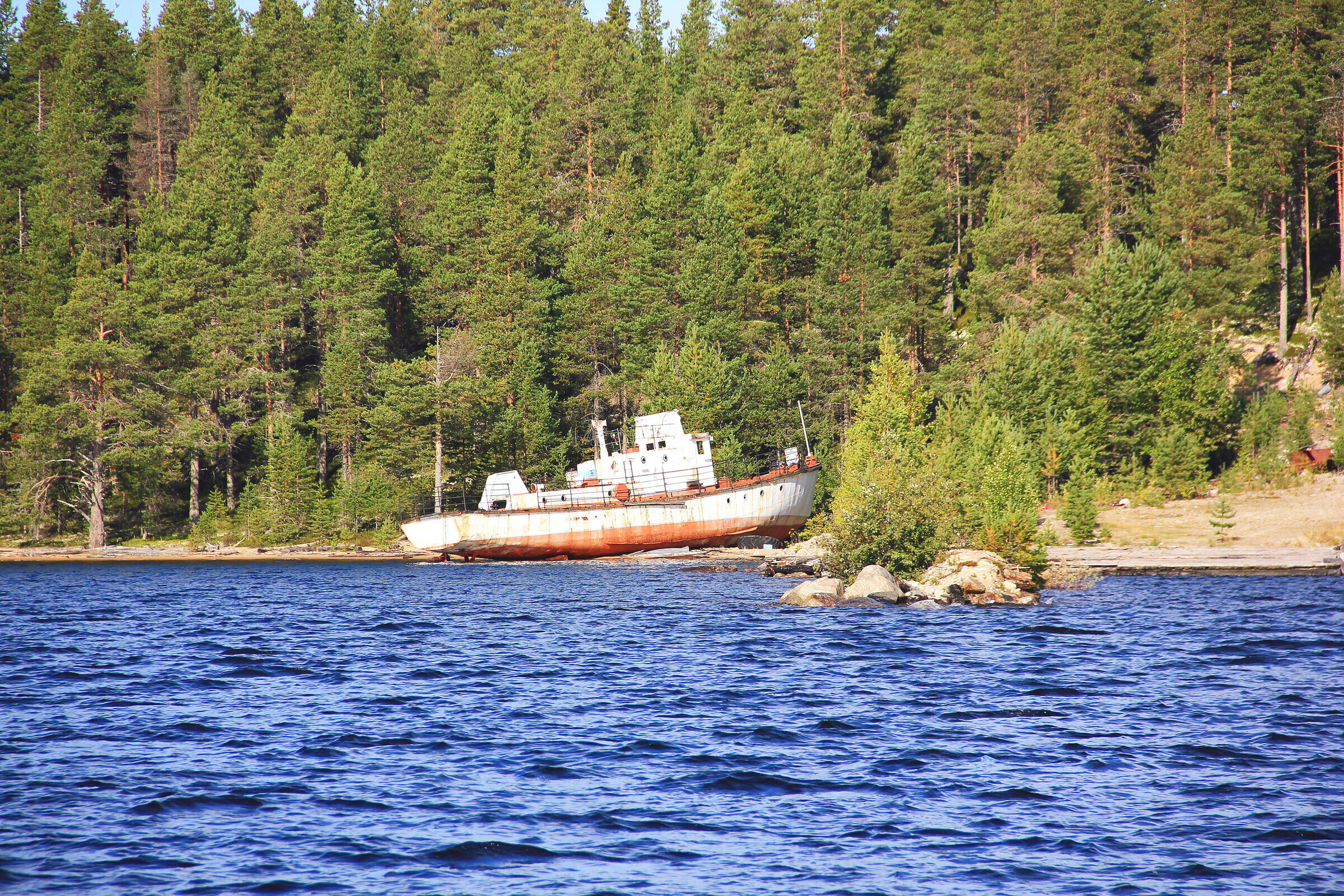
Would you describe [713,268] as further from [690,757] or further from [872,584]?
[690,757]

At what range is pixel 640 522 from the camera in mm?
56281

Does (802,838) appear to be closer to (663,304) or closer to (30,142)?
(663,304)

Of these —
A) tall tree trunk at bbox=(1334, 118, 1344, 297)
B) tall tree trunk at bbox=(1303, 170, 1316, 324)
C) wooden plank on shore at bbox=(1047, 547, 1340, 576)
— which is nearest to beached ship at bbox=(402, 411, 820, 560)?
wooden plank on shore at bbox=(1047, 547, 1340, 576)

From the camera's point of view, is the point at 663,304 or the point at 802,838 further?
the point at 663,304

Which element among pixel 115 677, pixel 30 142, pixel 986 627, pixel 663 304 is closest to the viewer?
pixel 115 677

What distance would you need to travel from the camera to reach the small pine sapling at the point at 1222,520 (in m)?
44.4

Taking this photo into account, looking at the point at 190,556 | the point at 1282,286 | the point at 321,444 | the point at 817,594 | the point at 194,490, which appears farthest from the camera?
the point at 321,444

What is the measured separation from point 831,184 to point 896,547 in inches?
1566

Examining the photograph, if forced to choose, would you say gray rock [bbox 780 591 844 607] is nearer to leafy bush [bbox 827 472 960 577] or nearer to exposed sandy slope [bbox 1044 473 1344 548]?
leafy bush [bbox 827 472 960 577]

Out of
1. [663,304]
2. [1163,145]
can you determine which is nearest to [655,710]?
[663,304]

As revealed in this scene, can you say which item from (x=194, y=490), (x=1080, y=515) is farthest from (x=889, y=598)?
(x=194, y=490)

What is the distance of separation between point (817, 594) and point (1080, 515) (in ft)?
61.1

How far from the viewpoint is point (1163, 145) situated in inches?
2768

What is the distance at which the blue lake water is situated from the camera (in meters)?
11.1
